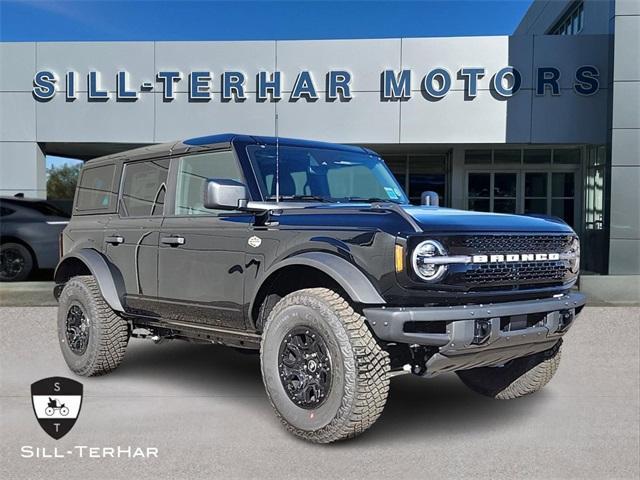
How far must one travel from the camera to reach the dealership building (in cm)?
1631

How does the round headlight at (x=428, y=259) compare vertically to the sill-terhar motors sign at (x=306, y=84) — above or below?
below

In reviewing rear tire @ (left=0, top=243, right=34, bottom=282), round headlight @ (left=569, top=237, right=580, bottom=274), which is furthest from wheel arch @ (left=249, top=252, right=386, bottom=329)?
rear tire @ (left=0, top=243, right=34, bottom=282)

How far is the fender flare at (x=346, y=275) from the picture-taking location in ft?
12.3

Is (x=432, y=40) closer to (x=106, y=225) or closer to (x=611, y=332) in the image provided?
(x=611, y=332)

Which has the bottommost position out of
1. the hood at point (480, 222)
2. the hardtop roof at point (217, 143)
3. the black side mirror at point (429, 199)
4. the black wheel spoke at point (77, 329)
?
the black wheel spoke at point (77, 329)

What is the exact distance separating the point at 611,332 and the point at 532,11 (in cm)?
2198

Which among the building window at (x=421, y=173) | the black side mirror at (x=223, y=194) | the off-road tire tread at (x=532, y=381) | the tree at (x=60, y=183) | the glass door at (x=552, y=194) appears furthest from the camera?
the building window at (x=421, y=173)

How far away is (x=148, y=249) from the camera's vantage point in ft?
17.4

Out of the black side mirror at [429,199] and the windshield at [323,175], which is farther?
the black side mirror at [429,199]

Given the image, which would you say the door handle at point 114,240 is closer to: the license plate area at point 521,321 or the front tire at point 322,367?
the front tire at point 322,367

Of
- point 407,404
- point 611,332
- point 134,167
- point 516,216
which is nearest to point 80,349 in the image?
point 134,167

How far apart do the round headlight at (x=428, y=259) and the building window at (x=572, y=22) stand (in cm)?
1786

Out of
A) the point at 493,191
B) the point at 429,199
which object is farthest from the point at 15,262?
the point at 493,191

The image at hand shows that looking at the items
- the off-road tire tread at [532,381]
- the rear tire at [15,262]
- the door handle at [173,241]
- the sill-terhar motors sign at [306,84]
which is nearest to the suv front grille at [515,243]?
the off-road tire tread at [532,381]
